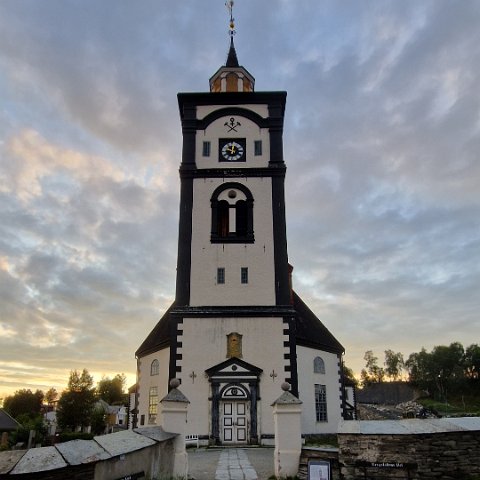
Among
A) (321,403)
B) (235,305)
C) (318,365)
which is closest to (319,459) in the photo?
(235,305)

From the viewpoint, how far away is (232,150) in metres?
27.2

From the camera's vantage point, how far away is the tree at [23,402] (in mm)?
86300

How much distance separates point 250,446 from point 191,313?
675cm

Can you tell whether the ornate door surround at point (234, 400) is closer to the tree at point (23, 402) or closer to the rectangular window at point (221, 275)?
the rectangular window at point (221, 275)

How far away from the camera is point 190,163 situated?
26.8 meters

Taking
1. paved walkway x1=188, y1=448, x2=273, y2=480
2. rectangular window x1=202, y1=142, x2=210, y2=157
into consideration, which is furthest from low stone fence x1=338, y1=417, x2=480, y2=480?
rectangular window x1=202, y1=142, x2=210, y2=157

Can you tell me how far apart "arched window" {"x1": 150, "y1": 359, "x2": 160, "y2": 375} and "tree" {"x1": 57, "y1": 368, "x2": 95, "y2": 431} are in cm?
3080

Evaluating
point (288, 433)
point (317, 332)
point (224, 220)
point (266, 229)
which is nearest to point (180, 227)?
point (224, 220)

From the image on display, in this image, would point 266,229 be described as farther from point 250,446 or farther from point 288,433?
point 288,433

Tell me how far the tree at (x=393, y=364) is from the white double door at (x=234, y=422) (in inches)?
4358

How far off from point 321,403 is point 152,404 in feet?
30.0

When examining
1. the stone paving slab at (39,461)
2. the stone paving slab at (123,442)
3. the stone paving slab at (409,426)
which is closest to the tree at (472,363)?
the stone paving slab at (409,426)

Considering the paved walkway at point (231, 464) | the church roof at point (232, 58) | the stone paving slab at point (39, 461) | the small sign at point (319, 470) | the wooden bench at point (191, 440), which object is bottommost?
the paved walkway at point (231, 464)

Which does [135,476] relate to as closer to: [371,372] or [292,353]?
[292,353]
